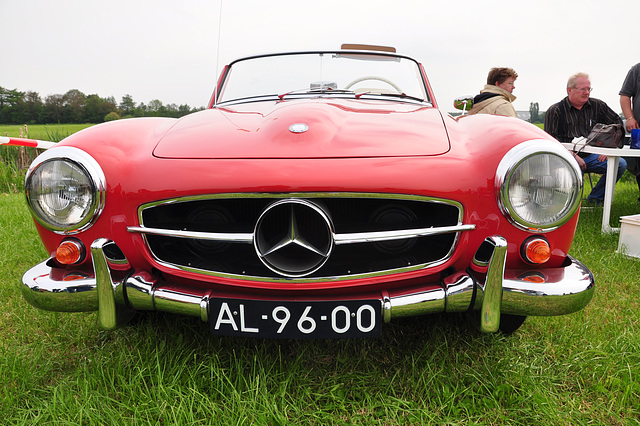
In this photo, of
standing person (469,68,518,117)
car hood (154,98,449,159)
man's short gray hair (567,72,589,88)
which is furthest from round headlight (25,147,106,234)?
man's short gray hair (567,72,589,88)

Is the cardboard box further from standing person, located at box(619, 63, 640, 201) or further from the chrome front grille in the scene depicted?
the chrome front grille

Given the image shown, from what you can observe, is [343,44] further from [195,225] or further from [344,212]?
[195,225]

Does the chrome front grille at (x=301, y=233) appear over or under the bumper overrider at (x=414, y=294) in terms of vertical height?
over

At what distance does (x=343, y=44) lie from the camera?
10.2 feet

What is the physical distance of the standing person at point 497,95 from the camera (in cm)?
428

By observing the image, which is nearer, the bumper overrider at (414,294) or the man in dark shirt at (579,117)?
the bumper overrider at (414,294)

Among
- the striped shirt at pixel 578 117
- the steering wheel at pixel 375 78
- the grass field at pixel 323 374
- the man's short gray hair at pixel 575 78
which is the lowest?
the grass field at pixel 323 374

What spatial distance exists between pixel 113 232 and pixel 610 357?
194 cm

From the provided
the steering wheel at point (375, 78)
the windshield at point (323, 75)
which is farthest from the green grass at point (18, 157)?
the steering wheel at point (375, 78)

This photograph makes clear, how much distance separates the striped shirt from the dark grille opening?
4.23 meters

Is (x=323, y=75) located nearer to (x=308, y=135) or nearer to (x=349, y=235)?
(x=308, y=135)

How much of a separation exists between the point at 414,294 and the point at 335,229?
34cm

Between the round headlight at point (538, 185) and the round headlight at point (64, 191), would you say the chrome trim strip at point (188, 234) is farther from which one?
the round headlight at point (538, 185)

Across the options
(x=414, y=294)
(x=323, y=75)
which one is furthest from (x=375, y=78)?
(x=414, y=294)
